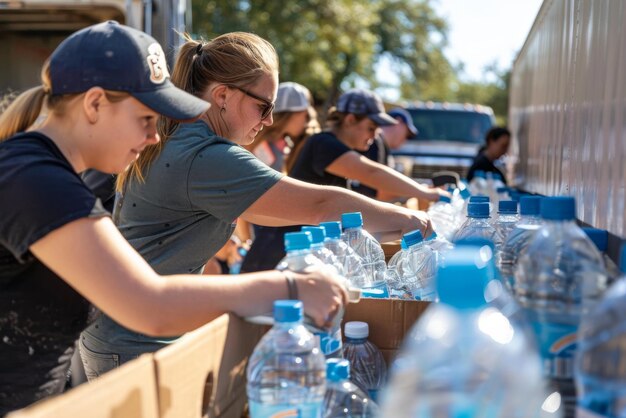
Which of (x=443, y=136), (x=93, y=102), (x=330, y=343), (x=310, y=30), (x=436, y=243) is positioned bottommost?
(x=443, y=136)

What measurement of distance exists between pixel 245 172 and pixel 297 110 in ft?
10.4

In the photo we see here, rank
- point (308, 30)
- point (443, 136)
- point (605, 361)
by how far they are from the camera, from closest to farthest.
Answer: point (605, 361) < point (443, 136) < point (308, 30)

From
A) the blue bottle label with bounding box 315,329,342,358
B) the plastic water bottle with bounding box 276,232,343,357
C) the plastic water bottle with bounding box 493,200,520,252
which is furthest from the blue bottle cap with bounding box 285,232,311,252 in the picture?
the plastic water bottle with bounding box 493,200,520,252

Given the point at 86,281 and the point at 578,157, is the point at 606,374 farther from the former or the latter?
the point at 578,157

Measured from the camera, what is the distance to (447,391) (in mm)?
1231

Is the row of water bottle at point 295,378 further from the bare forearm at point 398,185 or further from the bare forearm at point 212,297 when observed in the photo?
the bare forearm at point 398,185

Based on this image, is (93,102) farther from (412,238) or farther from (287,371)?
(412,238)

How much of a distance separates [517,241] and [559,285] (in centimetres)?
50

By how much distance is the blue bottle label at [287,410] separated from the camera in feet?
5.05

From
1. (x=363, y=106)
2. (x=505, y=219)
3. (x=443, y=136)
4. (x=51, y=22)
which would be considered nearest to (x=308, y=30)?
(x=443, y=136)

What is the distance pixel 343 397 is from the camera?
69.2 inches

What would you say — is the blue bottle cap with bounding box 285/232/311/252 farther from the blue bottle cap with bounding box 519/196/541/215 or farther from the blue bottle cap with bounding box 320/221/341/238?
the blue bottle cap with bounding box 519/196/541/215

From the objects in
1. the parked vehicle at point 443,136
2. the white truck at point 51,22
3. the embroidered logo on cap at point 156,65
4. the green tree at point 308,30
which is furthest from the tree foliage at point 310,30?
the embroidered logo on cap at point 156,65

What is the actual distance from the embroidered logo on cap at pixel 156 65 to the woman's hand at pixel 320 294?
60cm
